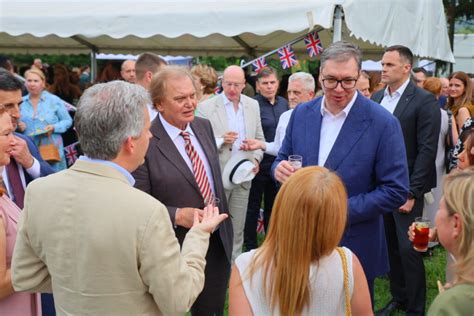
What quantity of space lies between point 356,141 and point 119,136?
1.48 metres

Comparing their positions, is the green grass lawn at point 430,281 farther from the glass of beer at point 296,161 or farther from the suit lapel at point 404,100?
the glass of beer at point 296,161

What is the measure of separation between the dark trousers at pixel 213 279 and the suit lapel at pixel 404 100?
77.0 inches

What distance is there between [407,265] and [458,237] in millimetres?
2562

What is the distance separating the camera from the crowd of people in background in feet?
5.42

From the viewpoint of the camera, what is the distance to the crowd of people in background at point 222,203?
1651mm

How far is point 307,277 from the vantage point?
170cm

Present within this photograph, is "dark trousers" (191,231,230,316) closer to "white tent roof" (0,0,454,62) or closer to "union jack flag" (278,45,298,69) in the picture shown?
"white tent roof" (0,0,454,62)

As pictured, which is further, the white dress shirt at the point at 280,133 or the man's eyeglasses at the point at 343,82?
the white dress shirt at the point at 280,133

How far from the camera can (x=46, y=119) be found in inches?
254

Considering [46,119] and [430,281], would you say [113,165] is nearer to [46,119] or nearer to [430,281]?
[430,281]

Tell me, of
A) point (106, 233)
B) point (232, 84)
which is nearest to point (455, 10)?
point (232, 84)

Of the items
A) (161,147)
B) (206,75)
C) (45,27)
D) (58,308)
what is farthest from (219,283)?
(45,27)

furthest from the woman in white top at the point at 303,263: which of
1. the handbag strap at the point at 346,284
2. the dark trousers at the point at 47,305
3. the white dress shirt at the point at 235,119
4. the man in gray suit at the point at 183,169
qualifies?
the white dress shirt at the point at 235,119

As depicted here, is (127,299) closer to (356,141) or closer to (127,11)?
(356,141)
